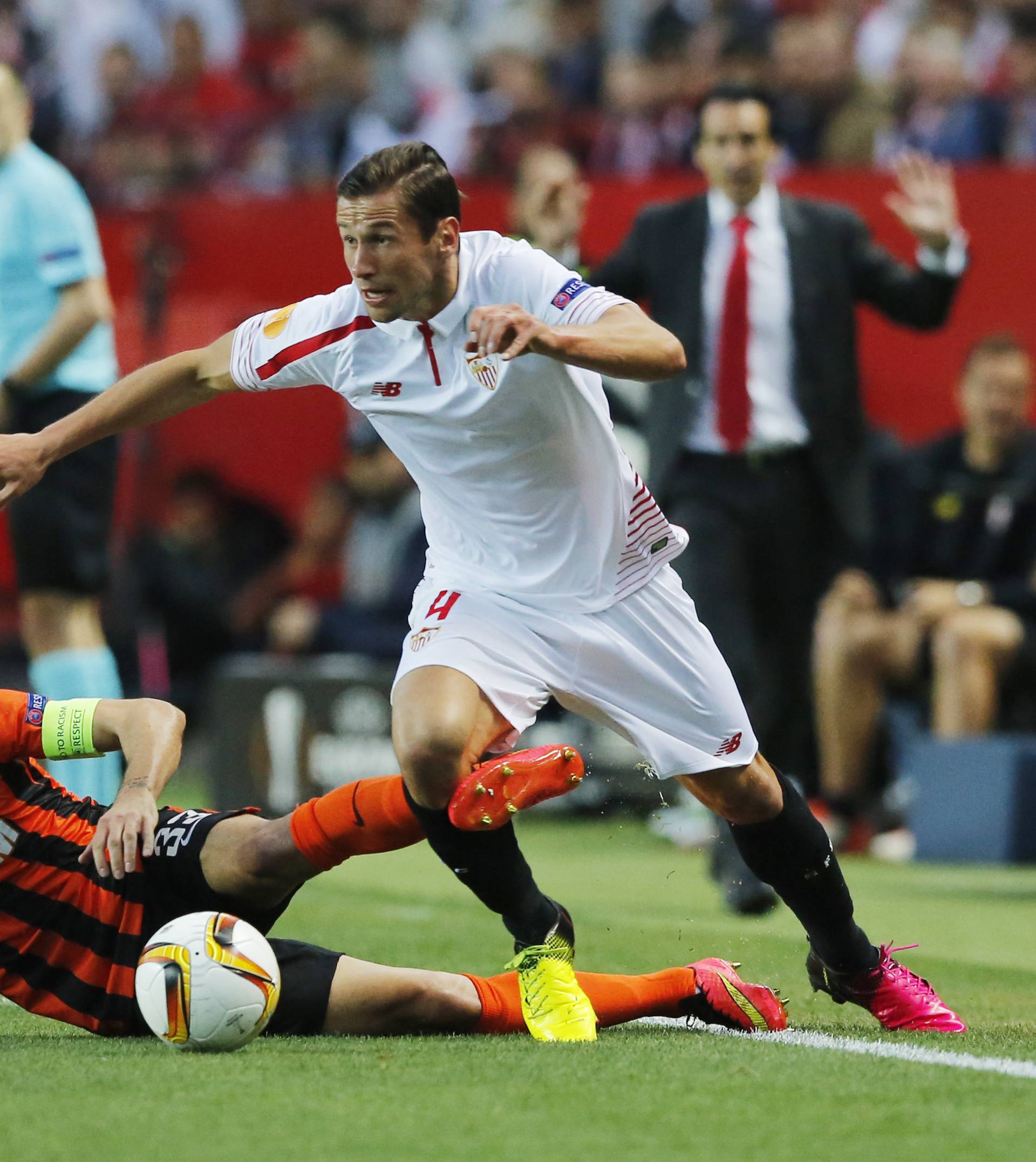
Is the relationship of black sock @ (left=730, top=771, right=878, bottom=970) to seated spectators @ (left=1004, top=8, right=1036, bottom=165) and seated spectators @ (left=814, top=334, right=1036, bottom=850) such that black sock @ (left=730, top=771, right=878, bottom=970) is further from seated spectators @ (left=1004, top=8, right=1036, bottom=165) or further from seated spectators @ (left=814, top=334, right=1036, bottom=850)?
seated spectators @ (left=1004, top=8, right=1036, bottom=165)

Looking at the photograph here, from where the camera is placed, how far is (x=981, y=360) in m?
8.36

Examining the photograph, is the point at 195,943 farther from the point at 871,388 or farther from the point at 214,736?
the point at 871,388

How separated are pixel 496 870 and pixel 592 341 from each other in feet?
3.72

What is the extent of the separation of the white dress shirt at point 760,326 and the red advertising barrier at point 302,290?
3.85 meters

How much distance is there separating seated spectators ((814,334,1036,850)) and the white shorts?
408 cm

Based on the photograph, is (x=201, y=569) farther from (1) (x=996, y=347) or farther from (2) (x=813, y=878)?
(2) (x=813, y=878)

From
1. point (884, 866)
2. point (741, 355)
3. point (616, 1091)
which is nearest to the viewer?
point (616, 1091)

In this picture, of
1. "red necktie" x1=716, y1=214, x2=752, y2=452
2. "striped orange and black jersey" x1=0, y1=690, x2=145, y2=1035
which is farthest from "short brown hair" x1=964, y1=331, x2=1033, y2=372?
"striped orange and black jersey" x1=0, y1=690, x2=145, y2=1035

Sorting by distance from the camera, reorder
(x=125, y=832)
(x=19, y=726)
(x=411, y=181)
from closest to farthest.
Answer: (x=125, y=832), (x=19, y=726), (x=411, y=181)

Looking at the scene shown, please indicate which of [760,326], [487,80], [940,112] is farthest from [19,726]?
[487,80]

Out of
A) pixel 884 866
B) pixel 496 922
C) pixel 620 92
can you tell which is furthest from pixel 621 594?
pixel 620 92

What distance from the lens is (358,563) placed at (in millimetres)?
10750

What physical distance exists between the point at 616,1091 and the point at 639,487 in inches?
56.8

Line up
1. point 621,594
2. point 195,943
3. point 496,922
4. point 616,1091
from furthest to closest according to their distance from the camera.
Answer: point 496,922
point 621,594
point 195,943
point 616,1091
